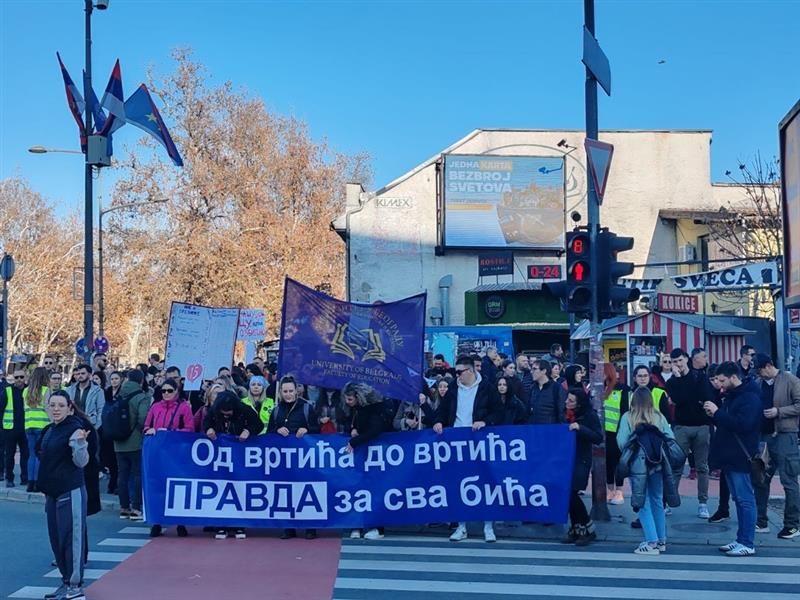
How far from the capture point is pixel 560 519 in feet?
32.2

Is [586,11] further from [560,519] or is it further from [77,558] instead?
[77,558]

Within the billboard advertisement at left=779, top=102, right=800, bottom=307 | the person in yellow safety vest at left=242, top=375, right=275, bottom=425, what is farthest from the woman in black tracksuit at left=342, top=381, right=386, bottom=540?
the billboard advertisement at left=779, top=102, right=800, bottom=307

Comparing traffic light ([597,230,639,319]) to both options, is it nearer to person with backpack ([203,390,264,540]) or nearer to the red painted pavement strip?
A: the red painted pavement strip

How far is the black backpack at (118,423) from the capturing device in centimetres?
1085

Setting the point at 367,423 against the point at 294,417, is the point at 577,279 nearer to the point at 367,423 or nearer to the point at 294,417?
the point at 367,423

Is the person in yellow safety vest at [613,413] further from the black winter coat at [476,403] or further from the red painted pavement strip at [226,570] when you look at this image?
the red painted pavement strip at [226,570]

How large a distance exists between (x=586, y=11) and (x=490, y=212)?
27.1 metres

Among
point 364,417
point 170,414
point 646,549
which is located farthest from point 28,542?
point 646,549

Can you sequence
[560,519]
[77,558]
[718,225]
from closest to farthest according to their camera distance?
[77,558] < [560,519] < [718,225]

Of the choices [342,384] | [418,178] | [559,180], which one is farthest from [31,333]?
[342,384]

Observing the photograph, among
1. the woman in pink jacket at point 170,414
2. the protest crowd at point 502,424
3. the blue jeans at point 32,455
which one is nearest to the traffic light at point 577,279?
the protest crowd at point 502,424

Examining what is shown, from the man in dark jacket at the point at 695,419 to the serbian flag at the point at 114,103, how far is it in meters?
13.4

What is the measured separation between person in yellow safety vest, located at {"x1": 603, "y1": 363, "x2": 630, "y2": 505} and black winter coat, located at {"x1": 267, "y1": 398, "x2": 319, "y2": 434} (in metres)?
3.89

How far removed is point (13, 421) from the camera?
43.8 ft
